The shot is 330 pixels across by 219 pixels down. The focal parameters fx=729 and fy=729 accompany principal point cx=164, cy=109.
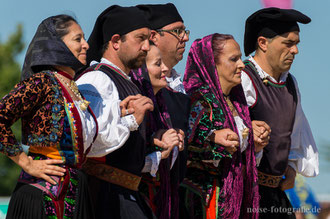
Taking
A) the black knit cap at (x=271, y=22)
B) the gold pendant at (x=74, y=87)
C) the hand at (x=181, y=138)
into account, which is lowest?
the hand at (x=181, y=138)

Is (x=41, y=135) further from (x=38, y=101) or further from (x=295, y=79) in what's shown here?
(x=295, y=79)

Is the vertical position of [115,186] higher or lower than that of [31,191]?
lower

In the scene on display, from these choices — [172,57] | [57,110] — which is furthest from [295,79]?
[57,110]

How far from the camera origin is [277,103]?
6.70 meters

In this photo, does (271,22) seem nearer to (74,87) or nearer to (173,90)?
(173,90)

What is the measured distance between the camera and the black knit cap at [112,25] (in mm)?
5180

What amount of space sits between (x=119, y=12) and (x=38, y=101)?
1268 mm

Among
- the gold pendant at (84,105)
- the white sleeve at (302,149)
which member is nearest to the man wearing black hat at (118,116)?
the gold pendant at (84,105)

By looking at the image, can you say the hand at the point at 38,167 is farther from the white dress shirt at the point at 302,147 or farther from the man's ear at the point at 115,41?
the white dress shirt at the point at 302,147

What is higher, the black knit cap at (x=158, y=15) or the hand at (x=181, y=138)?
the black knit cap at (x=158, y=15)

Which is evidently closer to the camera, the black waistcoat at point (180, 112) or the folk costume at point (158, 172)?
the folk costume at point (158, 172)

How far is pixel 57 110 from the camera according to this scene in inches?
168

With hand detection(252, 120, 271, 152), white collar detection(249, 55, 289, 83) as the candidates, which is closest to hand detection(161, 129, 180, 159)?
hand detection(252, 120, 271, 152)

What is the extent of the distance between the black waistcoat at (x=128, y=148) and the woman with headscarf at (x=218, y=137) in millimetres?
1093
